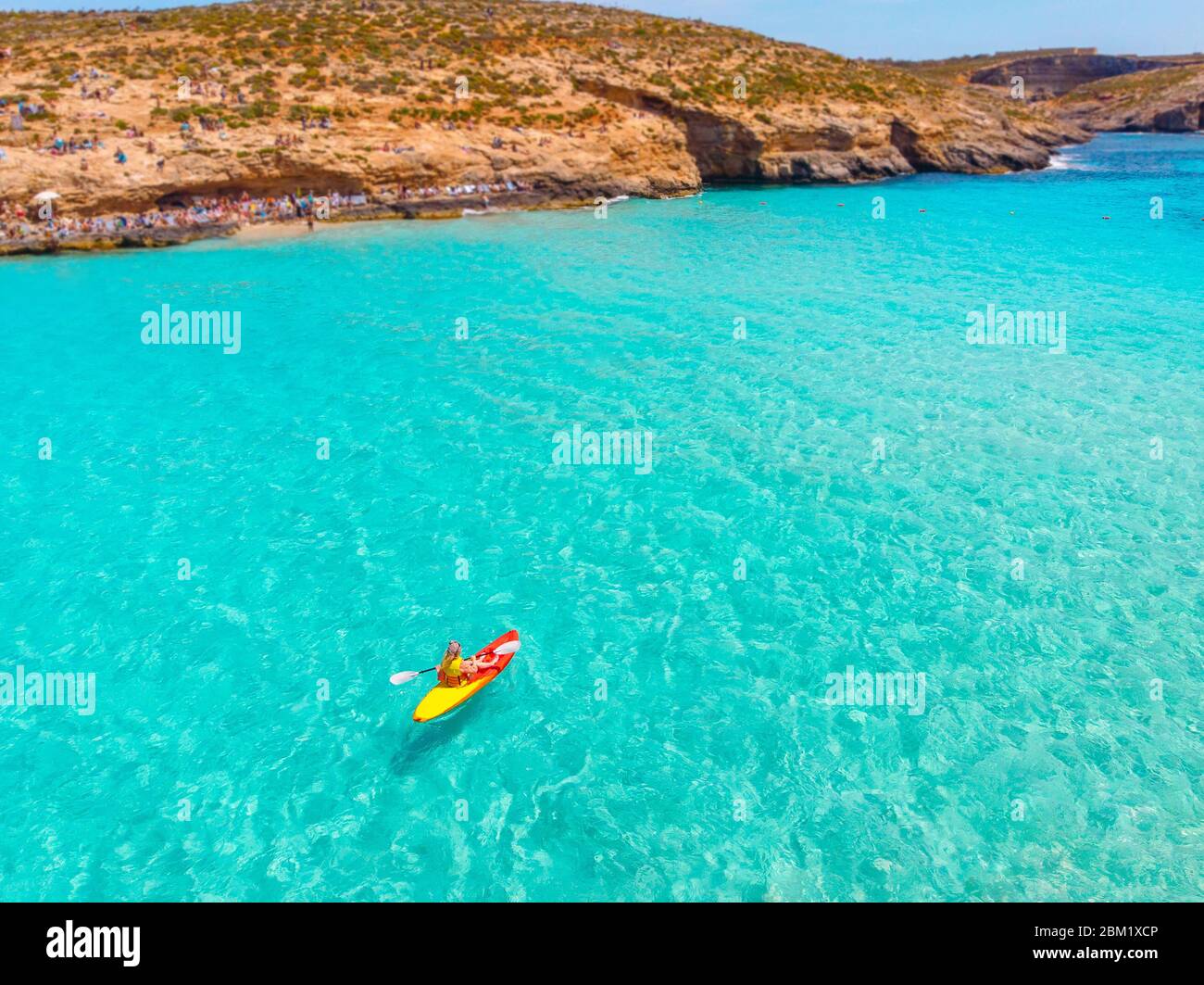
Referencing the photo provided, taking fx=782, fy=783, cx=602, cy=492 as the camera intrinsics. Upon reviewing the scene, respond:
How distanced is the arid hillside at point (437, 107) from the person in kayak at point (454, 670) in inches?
1648

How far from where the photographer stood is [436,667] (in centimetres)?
1188

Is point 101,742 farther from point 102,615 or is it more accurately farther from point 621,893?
point 621,893

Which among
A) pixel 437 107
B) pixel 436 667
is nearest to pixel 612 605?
pixel 436 667

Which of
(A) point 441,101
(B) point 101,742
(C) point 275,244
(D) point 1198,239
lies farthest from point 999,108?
(B) point 101,742

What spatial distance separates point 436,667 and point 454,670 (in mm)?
592

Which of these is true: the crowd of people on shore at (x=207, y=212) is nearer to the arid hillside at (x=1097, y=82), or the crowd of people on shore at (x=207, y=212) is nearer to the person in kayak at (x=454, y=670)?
the person in kayak at (x=454, y=670)

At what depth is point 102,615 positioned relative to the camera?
13.6 meters

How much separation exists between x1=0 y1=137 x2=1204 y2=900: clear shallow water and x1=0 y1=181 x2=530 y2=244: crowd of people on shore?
14894 millimetres

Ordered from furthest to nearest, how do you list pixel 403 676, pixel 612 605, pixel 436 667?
pixel 612 605, pixel 436 667, pixel 403 676
